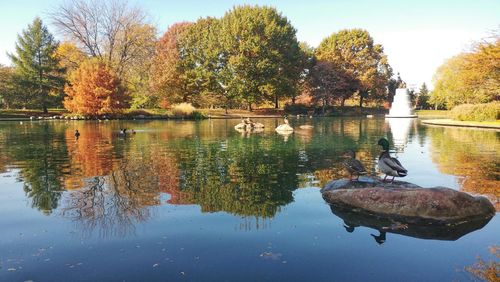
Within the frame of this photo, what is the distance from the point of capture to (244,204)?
31.2 feet

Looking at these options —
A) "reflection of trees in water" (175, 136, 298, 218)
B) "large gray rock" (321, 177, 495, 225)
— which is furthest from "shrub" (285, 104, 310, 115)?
"large gray rock" (321, 177, 495, 225)

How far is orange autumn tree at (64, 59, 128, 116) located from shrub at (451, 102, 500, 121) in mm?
42385

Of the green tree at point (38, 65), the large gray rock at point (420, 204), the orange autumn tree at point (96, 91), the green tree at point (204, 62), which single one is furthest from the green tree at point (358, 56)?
the large gray rock at point (420, 204)

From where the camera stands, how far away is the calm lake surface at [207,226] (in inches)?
230

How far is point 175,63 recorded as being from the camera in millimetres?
65688

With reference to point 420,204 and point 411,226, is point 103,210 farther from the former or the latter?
point 420,204

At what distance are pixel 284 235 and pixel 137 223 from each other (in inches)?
121

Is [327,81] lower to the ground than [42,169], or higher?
higher

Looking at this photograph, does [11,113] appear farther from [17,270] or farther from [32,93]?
[17,270]

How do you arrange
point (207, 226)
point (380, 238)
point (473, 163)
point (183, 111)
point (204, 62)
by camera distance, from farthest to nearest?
point (204, 62)
point (183, 111)
point (473, 163)
point (207, 226)
point (380, 238)

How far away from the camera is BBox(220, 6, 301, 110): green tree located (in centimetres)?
6475

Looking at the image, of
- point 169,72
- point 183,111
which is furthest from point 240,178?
point 169,72

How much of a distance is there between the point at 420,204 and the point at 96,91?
4999cm

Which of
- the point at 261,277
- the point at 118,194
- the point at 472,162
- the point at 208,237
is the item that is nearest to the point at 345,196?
the point at 208,237
